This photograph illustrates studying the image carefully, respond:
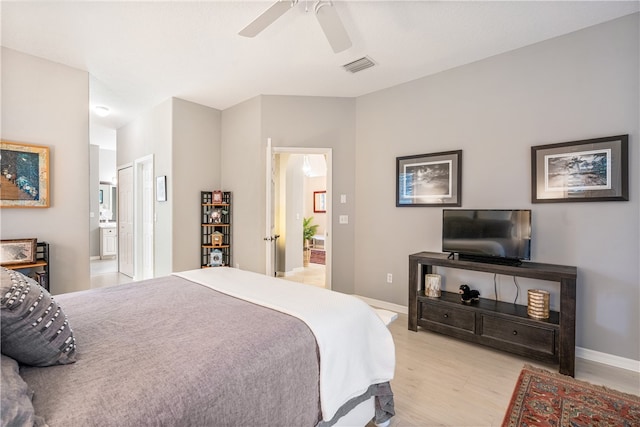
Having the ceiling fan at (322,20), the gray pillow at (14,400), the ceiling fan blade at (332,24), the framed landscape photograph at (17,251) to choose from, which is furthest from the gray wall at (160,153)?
the gray pillow at (14,400)

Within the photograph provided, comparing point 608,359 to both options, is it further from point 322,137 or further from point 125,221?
point 125,221

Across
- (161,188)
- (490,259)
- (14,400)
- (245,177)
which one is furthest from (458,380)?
(161,188)

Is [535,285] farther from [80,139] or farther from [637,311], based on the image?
[80,139]

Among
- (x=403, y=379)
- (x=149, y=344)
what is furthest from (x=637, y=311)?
(x=149, y=344)

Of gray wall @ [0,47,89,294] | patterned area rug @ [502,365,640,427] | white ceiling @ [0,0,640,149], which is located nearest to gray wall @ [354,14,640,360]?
white ceiling @ [0,0,640,149]

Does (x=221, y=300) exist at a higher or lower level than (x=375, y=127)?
lower

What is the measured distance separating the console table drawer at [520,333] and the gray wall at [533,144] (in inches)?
16.2

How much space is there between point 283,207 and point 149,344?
166 inches

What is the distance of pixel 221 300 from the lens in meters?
1.65

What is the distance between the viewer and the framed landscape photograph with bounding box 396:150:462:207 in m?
3.17

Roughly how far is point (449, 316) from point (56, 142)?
437cm

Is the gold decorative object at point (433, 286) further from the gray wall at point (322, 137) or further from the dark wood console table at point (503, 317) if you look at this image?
the gray wall at point (322, 137)

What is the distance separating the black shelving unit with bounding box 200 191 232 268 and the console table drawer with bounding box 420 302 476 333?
288 cm

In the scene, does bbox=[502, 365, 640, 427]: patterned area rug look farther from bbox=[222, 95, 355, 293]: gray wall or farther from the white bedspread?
bbox=[222, 95, 355, 293]: gray wall
